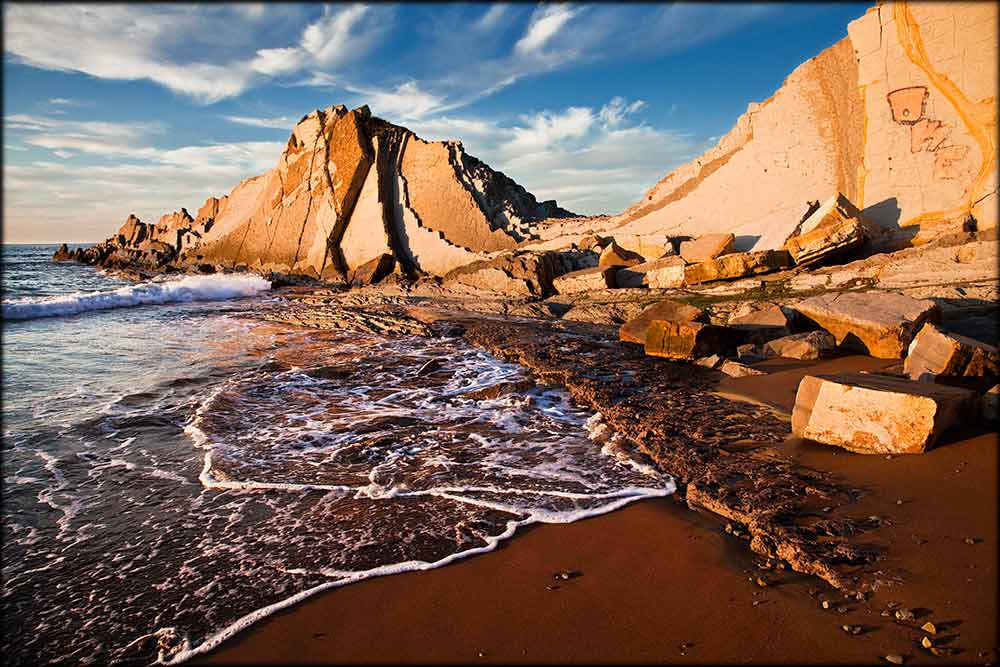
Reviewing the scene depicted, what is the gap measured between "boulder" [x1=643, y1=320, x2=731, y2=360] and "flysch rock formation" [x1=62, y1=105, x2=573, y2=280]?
6751 mm

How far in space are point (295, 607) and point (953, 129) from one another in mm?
11316

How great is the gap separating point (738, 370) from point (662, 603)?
3579 millimetres

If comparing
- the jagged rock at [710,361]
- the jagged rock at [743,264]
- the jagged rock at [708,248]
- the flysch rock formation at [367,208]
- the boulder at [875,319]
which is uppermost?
the flysch rock formation at [367,208]

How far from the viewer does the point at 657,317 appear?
275 inches

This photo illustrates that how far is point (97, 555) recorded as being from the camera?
8.36 feet

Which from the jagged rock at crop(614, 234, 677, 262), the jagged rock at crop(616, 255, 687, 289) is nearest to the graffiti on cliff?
the jagged rock at crop(614, 234, 677, 262)

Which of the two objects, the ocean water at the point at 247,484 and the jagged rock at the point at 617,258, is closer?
the ocean water at the point at 247,484

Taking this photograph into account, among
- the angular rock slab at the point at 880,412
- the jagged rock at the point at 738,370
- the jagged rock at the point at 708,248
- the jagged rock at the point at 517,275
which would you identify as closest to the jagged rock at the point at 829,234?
the jagged rock at the point at 708,248

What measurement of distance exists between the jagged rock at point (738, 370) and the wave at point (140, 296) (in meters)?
13.2

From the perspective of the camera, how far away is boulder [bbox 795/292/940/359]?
16.5ft

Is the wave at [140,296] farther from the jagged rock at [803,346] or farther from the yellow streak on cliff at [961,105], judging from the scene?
the yellow streak on cliff at [961,105]

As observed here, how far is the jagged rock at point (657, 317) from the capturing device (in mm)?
6676

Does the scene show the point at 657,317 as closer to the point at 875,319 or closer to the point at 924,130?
the point at 875,319

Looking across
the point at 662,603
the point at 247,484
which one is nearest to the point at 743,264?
the point at 662,603
